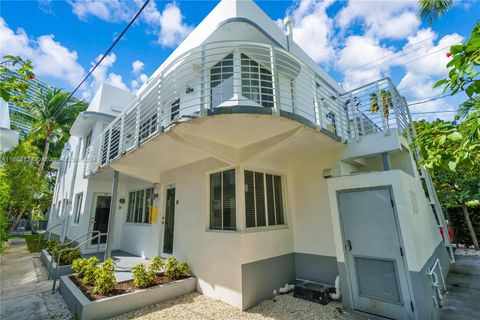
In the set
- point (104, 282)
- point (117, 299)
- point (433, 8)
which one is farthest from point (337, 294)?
point (433, 8)

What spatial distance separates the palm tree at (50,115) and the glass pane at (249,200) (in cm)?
1753

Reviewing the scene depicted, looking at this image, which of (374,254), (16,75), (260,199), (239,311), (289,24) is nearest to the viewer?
(16,75)

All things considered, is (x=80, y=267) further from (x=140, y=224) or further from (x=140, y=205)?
(x=140, y=205)

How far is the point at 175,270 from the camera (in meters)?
5.94

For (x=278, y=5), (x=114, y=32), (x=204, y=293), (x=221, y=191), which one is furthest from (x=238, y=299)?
(x=278, y=5)

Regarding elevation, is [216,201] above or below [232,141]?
below

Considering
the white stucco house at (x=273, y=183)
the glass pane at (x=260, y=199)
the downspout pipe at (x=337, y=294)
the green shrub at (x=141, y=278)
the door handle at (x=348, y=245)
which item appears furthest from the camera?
the glass pane at (x=260, y=199)

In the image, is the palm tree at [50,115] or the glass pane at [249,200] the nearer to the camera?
the glass pane at [249,200]

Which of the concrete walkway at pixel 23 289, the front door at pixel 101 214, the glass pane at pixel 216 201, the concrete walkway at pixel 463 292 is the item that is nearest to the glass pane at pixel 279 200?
the glass pane at pixel 216 201

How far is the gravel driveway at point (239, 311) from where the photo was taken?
14.7 ft

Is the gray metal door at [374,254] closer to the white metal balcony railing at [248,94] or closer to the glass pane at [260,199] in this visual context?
the white metal balcony railing at [248,94]

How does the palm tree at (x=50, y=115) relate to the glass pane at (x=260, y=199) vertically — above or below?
above

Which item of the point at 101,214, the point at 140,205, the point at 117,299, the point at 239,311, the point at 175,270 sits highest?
the point at 140,205

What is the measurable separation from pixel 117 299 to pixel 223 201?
9.99ft
